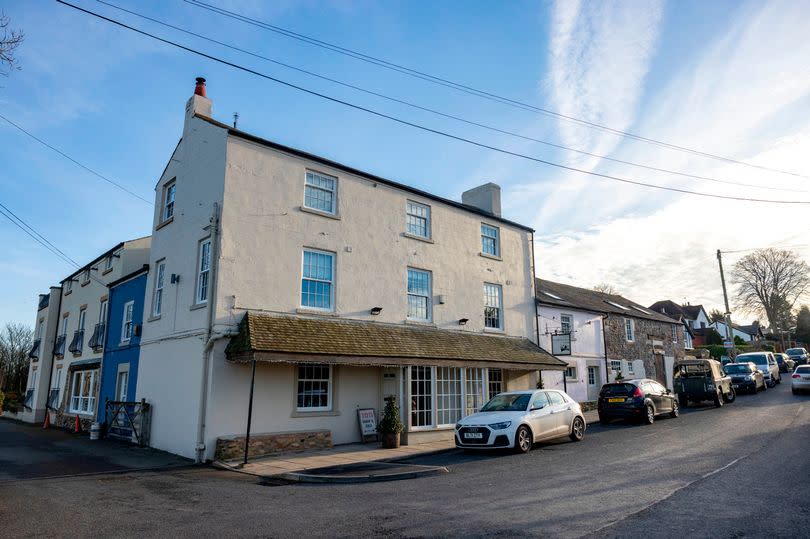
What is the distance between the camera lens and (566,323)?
25.2m

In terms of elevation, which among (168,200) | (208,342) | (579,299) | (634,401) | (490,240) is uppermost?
(168,200)

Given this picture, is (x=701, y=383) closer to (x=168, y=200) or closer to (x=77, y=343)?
(x=168, y=200)

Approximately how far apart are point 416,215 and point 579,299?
13.4 m

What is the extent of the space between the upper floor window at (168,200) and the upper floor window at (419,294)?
888cm

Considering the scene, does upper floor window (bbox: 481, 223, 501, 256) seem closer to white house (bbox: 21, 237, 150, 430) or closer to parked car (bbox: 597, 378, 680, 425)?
parked car (bbox: 597, 378, 680, 425)

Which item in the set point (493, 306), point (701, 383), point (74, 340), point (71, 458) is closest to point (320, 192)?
point (493, 306)

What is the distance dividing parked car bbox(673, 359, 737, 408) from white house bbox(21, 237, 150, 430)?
1000 inches

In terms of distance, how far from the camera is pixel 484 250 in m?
22.0

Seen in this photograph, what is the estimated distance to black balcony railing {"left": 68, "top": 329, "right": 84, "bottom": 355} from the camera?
24600mm

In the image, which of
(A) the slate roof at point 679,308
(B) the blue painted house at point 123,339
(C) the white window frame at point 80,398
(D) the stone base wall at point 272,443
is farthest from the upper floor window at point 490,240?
(A) the slate roof at point 679,308

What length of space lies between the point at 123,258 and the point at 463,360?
15.8m

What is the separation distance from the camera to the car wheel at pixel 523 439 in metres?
12.7

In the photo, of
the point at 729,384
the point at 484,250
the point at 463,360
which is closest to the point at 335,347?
the point at 463,360

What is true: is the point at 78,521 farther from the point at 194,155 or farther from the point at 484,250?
the point at 484,250
